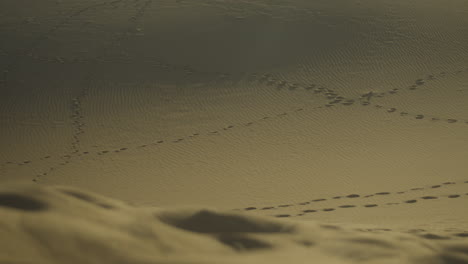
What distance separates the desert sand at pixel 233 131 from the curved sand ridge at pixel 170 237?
0.01 m

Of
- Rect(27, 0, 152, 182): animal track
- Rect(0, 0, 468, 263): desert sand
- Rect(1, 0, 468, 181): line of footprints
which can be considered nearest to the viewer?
Rect(0, 0, 468, 263): desert sand

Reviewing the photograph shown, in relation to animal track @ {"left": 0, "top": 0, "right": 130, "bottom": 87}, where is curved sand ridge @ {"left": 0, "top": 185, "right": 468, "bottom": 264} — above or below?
below

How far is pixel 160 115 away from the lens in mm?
10836

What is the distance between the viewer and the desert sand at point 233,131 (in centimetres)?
306

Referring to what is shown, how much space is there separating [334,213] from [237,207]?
46.4 inches

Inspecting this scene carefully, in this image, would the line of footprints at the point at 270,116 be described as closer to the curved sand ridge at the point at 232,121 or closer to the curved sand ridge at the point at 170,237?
the curved sand ridge at the point at 232,121

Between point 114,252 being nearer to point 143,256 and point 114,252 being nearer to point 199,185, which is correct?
point 143,256

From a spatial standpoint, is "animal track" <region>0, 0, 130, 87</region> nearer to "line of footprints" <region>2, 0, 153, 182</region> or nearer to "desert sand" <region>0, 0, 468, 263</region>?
"desert sand" <region>0, 0, 468, 263</region>

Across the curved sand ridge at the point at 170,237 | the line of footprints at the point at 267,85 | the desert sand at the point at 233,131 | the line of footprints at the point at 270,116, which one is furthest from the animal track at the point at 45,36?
the curved sand ridge at the point at 170,237

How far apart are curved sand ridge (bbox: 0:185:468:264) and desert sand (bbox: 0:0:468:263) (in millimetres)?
13

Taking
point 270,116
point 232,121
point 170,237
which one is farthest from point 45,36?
point 170,237

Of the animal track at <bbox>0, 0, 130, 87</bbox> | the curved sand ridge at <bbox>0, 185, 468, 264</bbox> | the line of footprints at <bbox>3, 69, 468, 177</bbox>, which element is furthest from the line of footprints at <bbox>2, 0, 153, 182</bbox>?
the curved sand ridge at <bbox>0, 185, 468, 264</bbox>

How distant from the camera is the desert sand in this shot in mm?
3059

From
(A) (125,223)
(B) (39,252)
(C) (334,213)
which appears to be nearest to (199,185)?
(C) (334,213)
